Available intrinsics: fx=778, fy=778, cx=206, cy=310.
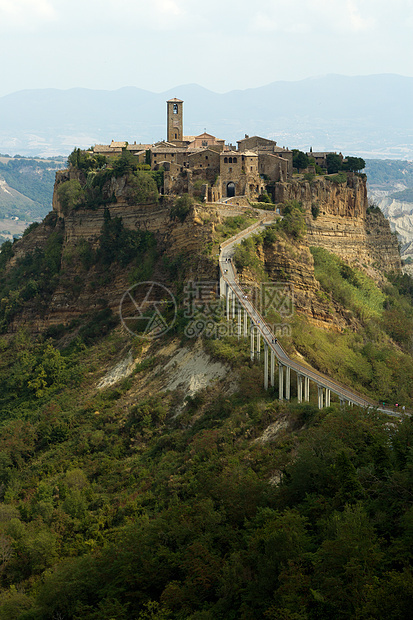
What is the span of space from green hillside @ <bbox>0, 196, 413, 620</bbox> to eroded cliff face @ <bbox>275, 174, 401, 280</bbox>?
271 centimetres

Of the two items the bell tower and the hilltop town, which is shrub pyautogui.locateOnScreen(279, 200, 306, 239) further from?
the bell tower

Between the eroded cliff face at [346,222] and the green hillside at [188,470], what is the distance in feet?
8.88

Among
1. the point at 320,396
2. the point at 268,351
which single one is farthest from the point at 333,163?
the point at 320,396

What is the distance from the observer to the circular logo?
49719 millimetres

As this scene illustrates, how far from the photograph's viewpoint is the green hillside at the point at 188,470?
21.9m

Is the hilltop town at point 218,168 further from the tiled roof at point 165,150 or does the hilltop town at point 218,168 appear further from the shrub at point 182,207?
the shrub at point 182,207

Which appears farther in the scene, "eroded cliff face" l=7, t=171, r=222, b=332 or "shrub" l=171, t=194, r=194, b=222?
"shrub" l=171, t=194, r=194, b=222

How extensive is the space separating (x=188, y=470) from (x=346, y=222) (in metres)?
36.4

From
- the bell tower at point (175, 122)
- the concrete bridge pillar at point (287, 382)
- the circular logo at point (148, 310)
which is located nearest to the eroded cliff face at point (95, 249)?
the circular logo at point (148, 310)

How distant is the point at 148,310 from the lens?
53.3 m

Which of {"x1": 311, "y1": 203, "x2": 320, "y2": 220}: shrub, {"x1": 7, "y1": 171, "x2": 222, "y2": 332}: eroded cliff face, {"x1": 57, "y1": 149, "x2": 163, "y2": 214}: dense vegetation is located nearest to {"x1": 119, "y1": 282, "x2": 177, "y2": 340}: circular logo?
{"x1": 7, "y1": 171, "x2": 222, "y2": 332}: eroded cliff face

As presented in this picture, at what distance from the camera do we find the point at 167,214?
5644 cm

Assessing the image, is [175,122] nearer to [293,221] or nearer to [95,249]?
[95,249]

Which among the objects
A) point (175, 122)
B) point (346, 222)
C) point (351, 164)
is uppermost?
point (175, 122)
